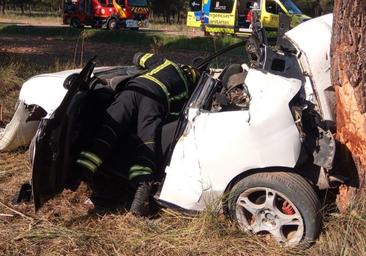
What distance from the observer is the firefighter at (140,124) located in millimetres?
3803

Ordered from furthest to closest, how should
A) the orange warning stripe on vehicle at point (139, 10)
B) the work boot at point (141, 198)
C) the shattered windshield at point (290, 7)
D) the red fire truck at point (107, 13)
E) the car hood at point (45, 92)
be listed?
the orange warning stripe on vehicle at point (139, 10) → the red fire truck at point (107, 13) → the shattered windshield at point (290, 7) → the car hood at point (45, 92) → the work boot at point (141, 198)

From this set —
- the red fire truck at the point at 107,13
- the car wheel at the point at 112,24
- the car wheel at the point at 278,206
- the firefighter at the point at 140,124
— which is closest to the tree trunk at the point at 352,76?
the car wheel at the point at 278,206

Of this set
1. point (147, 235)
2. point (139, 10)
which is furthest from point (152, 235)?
point (139, 10)

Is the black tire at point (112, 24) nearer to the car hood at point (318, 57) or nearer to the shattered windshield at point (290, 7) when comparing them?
the shattered windshield at point (290, 7)

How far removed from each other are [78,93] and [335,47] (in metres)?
1.95

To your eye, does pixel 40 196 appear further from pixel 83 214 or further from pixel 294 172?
pixel 294 172

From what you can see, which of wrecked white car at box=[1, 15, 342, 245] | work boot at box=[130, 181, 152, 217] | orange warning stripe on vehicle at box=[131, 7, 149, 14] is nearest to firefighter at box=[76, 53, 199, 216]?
work boot at box=[130, 181, 152, 217]

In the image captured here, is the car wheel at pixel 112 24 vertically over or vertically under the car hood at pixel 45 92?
under

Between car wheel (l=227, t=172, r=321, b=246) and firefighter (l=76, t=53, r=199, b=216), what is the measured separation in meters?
0.68

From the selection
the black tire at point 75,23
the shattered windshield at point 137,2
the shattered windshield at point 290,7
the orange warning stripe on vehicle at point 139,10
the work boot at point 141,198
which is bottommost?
the black tire at point 75,23

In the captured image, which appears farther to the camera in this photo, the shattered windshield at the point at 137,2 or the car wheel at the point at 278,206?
the shattered windshield at the point at 137,2

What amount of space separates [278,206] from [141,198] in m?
1.00

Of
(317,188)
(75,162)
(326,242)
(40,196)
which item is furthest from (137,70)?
(326,242)

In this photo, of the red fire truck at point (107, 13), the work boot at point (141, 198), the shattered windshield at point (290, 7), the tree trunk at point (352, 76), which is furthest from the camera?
the red fire truck at point (107, 13)
